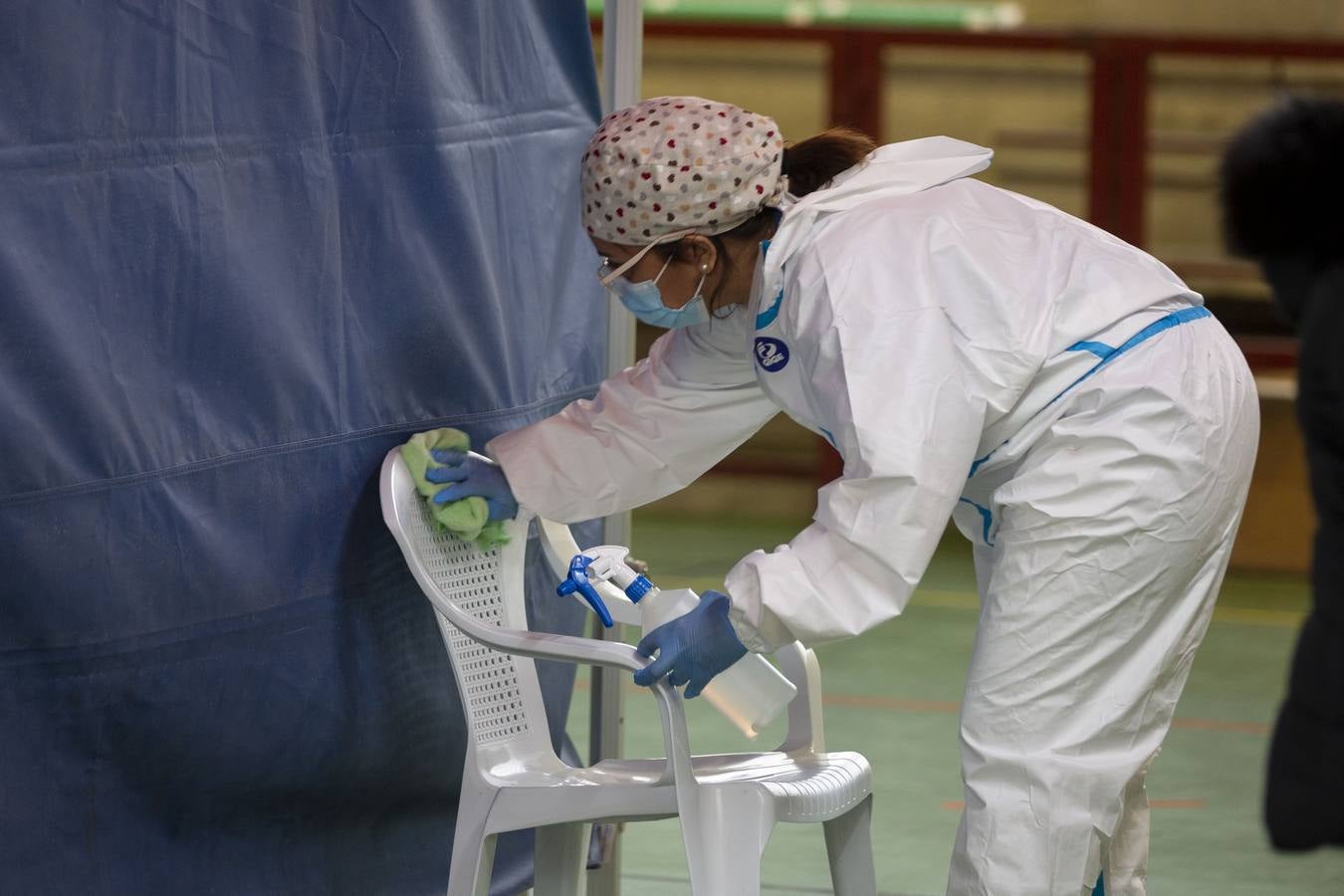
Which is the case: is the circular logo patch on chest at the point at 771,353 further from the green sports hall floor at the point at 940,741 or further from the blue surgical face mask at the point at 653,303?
the green sports hall floor at the point at 940,741

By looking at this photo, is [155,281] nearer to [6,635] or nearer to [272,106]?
[272,106]

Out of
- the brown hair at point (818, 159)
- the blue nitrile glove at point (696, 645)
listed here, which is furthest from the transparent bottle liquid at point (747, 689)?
the brown hair at point (818, 159)

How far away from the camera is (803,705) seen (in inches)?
95.9

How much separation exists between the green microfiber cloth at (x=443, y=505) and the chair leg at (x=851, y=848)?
628mm

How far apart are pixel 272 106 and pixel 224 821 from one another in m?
0.92

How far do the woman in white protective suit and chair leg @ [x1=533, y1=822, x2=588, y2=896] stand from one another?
43 cm

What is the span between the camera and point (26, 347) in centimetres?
195

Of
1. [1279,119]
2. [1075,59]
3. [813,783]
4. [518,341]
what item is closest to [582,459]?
[518,341]

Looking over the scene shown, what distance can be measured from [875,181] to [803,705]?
2.43 feet

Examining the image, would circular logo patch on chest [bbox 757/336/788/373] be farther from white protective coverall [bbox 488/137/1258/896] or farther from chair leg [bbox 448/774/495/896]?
chair leg [bbox 448/774/495/896]

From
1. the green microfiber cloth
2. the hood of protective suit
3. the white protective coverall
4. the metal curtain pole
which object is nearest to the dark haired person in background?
the white protective coverall

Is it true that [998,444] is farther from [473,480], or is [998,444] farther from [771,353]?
[473,480]

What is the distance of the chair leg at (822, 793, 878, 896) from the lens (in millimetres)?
2379

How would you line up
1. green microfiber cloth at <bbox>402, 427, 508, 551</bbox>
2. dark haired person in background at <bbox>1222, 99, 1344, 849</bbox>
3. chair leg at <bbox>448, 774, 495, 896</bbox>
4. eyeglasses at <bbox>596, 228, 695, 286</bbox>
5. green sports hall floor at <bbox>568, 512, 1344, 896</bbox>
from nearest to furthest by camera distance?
dark haired person in background at <bbox>1222, 99, 1344, 849</bbox>
eyeglasses at <bbox>596, 228, 695, 286</bbox>
chair leg at <bbox>448, 774, 495, 896</bbox>
green microfiber cloth at <bbox>402, 427, 508, 551</bbox>
green sports hall floor at <bbox>568, 512, 1344, 896</bbox>
